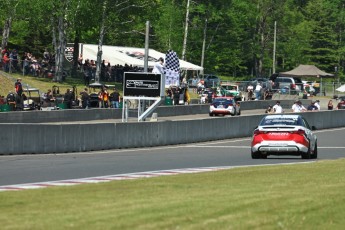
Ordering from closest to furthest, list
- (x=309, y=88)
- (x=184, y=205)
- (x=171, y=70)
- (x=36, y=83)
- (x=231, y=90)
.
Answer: (x=184, y=205)
(x=171, y=70)
(x=36, y=83)
(x=231, y=90)
(x=309, y=88)

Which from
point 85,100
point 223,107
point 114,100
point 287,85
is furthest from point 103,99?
point 287,85

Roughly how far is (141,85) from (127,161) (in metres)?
17.2

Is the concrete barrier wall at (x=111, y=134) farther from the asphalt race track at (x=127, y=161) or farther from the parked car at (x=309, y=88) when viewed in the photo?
the parked car at (x=309, y=88)

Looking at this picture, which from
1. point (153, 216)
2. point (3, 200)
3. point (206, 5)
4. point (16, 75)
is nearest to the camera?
point (153, 216)

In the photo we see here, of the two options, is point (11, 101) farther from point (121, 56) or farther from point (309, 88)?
point (309, 88)

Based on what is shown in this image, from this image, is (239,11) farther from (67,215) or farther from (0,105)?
(67,215)

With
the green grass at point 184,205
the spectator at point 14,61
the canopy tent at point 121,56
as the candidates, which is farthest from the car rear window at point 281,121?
the canopy tent at point 121,56

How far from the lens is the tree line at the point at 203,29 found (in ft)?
228

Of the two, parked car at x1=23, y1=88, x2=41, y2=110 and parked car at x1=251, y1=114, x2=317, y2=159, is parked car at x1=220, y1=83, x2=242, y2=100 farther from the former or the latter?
parked car at x1=251, y1=114, x2=317, y2=159

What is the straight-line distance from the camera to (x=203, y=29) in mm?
103000

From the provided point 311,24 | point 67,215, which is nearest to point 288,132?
point 67,215

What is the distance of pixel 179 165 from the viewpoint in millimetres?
26344

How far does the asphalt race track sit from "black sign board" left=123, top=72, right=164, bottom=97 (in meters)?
5.49

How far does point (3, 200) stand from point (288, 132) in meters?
14.8
